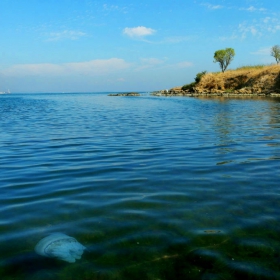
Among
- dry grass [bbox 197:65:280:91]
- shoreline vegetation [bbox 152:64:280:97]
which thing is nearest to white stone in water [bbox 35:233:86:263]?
shoreline vegetation [bbox 152:64:280:97]

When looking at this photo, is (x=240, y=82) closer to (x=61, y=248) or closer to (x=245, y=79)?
(x=245, y=79)

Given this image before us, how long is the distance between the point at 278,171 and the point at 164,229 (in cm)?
447

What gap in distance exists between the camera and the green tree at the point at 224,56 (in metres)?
80.5

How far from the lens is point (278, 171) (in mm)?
7684

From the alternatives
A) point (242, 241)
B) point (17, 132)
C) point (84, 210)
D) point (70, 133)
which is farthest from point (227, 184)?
point (17, 132)

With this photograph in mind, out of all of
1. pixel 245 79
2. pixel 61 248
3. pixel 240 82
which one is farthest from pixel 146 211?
pixel 240 82

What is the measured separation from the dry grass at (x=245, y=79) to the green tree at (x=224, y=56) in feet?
17.3

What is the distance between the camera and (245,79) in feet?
228

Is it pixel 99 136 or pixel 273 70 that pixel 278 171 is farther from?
pixel 273 70

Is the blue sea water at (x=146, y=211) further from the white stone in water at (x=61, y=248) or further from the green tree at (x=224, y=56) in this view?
the green tree at (x=224, y=56)

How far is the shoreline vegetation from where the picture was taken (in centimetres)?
6219

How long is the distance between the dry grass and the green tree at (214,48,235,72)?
5.28m

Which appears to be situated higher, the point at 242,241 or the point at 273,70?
the point at 273,70

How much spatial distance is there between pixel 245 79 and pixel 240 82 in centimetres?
137
